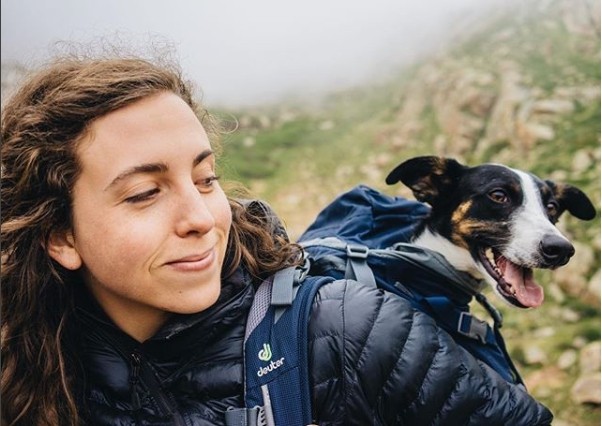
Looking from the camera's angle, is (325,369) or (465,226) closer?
(325,369)

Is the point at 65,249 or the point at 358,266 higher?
the point at 65,249

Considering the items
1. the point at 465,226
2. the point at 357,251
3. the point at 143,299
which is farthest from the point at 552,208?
the point at 143,299

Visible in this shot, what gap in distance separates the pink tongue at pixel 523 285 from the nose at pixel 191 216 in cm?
184

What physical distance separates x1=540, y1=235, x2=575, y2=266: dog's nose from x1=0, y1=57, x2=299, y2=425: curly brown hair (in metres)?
1.49

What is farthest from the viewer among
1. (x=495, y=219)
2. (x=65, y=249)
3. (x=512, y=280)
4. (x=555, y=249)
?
(x=495, y=219)

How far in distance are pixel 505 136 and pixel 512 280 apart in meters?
4.91

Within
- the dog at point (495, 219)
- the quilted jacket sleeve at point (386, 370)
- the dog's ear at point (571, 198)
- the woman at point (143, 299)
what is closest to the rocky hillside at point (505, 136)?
the dog's ear at point (571, 198)

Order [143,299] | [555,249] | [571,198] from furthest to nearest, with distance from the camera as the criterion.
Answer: [571,198], [555,249], [143,299]

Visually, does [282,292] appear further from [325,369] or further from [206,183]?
[206,183]

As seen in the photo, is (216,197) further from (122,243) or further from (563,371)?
(563,371)

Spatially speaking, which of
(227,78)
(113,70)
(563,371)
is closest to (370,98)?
(227,78)

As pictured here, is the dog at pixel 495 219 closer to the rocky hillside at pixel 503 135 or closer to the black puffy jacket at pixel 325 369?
the rocky hillside at pixel 503 135

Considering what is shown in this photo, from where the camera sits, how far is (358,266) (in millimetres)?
2518

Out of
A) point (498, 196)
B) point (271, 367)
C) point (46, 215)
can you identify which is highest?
point (46, 215)
